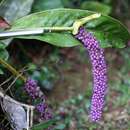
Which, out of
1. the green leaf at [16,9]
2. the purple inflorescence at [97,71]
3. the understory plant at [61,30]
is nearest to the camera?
the purple inflorescence at [97,71]

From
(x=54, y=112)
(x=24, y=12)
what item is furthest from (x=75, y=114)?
(x=24, y=12)

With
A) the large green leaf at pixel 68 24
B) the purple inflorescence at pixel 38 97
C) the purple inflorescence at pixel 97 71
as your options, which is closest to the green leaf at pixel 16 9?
the large green leaf at pixel 68 24

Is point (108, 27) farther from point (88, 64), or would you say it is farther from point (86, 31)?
point (88, 64)

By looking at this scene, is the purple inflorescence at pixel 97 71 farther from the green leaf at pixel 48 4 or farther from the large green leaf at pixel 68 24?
the green leaf at pixel 48 4

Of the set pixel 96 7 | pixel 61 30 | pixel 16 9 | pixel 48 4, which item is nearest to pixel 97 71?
pixel 61 30

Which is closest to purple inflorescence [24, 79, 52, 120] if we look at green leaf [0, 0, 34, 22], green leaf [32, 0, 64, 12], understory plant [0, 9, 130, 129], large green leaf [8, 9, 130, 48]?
understory plant [0, 9, 130, 129]
